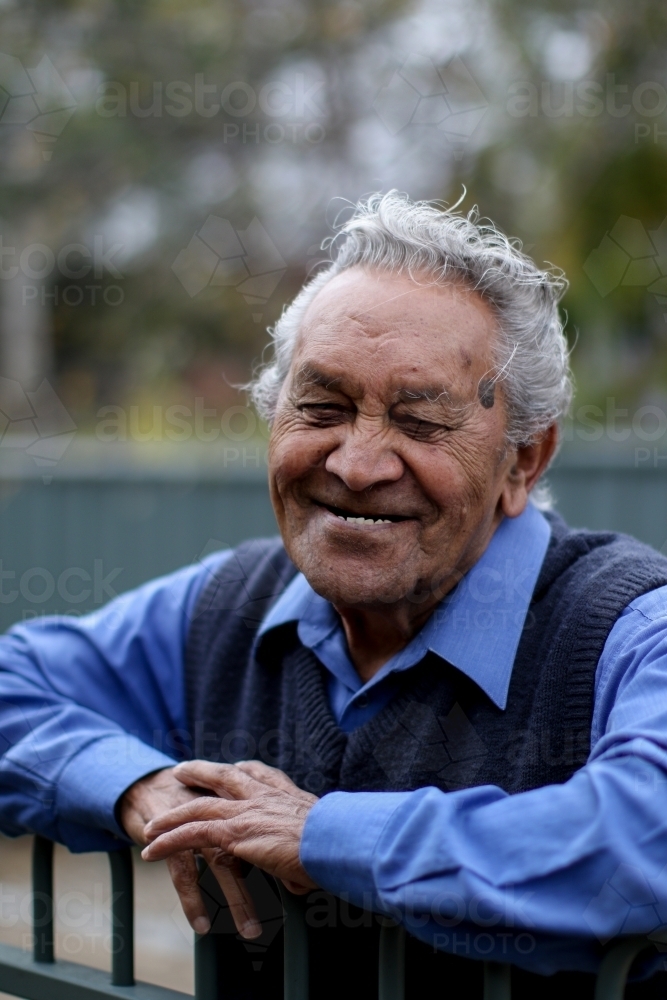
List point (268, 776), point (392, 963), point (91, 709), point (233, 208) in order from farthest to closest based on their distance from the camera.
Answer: point (233, 208) → point (91, 709) → point (268, 776) → point (392, 963)

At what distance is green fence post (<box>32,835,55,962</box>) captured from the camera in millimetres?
1712

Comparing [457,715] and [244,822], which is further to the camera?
[457,715]

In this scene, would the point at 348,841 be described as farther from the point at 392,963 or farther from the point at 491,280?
the point at 491,280

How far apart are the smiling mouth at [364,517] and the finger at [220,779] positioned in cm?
44

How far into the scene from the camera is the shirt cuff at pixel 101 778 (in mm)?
1696

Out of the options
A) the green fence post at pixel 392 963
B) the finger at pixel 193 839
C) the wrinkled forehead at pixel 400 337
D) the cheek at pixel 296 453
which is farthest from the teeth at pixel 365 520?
the green fence post at pixel 392 963

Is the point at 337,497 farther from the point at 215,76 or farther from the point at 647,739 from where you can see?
the point at 215,76

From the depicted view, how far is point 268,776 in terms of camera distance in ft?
4.91

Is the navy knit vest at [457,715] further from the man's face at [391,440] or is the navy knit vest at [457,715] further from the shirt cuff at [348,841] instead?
the shirt cuff at [348,841]

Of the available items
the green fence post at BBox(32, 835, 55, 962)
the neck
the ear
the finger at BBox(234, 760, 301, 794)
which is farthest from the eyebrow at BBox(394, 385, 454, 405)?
the green fence post at BBox(32, 835, 55, 962)

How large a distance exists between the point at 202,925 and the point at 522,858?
1.80 ft

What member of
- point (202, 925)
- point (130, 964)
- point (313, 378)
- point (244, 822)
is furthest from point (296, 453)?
point (130, 964)

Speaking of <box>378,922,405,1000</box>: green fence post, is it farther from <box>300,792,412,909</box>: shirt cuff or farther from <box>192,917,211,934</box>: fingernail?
<box>192,917,211,934</box>: fingernail

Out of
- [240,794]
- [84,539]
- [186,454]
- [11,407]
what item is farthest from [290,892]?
[11,407]
